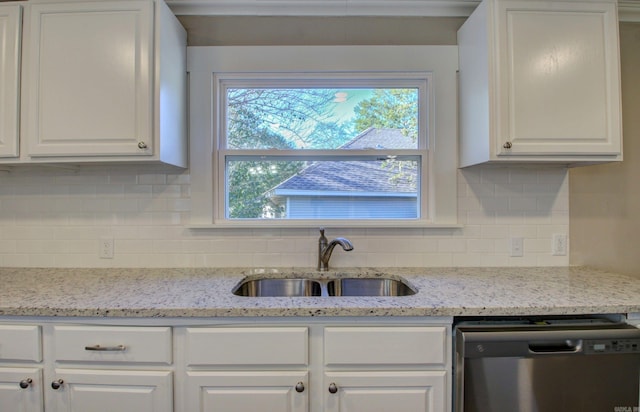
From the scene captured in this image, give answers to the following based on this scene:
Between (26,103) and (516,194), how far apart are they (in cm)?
253

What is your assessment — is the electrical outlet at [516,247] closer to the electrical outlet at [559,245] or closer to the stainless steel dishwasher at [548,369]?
the electrical outlet at [559,245]

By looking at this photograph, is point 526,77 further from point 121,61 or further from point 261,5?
point 121,61

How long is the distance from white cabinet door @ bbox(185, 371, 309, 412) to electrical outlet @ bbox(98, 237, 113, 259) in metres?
1.00

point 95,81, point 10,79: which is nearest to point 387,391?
point 95,81

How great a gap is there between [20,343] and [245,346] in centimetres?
82

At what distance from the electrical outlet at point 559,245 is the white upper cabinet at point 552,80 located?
51 cm

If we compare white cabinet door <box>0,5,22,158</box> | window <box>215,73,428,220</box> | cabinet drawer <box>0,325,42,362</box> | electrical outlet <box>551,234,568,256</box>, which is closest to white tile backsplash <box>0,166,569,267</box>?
electrical outlet <box>551,234,568,256</box>

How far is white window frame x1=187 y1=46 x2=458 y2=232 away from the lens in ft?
5.72

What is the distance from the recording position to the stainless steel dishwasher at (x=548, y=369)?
1062 mm

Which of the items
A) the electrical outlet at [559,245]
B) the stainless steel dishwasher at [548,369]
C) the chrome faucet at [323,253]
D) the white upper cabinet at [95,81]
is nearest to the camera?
the stainless steel dishwasher at [548,369]

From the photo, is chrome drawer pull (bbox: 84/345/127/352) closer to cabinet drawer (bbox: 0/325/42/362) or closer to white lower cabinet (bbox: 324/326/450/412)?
cabinet drawer (bbox: 0/325/42/362)

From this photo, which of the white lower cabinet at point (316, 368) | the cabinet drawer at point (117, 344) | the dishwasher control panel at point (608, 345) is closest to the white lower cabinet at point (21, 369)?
the cabinet drawer at point (117, 344)

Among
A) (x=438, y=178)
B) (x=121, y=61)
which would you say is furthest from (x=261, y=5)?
(x=438, y=178)

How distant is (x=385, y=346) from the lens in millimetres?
1121
